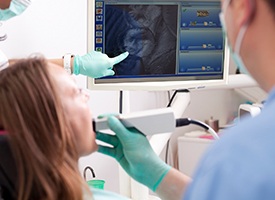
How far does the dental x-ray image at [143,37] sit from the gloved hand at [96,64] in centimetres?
7

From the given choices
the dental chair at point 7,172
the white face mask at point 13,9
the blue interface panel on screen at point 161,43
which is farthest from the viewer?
the blue interface panel on screen at point 161,43

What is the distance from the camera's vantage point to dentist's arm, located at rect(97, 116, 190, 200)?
1.28 metres

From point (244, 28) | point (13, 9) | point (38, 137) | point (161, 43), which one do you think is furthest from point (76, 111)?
point (161, 43)

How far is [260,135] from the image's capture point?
0.75 m

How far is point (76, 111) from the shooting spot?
1.22m

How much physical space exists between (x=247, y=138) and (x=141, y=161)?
1.92 feet

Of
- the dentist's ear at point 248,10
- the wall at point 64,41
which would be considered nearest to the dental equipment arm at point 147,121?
the dentist's ear at point 248,10

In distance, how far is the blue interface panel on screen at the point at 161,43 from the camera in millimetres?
1830

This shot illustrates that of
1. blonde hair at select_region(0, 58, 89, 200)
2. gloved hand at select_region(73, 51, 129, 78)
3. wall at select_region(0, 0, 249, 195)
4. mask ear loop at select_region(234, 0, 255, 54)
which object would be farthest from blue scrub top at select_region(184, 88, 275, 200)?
wall at select_region(0, 0, 249, 195)

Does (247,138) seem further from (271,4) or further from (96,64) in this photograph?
(96,64)

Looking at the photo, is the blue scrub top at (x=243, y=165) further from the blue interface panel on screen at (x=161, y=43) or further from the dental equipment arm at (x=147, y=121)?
the blue interface panel on screen at (x=161, y=43)

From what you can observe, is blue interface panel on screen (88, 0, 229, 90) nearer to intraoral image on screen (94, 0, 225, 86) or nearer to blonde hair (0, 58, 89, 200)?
intraoral image on screen (94, 0, 225, 86)

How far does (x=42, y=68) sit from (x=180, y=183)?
487 millimetres

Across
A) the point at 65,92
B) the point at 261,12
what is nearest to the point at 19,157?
the point at 65,92
